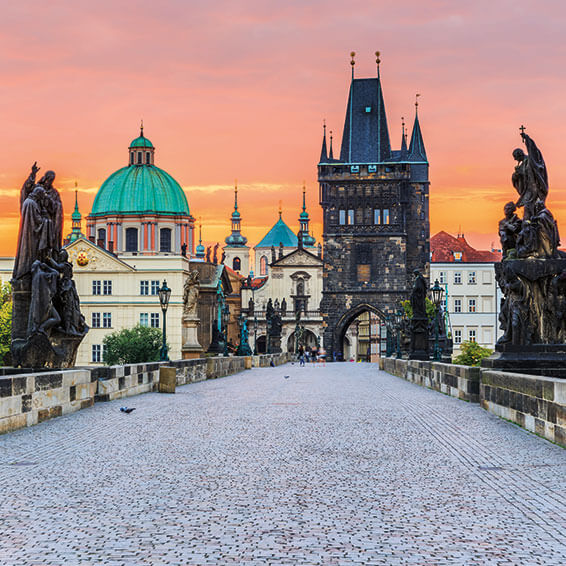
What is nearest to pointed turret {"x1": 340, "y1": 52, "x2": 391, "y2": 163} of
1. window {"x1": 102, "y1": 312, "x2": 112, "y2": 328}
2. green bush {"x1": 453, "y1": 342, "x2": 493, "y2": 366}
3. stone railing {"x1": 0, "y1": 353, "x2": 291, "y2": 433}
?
window {"x1": 102, "y1": 312, "x2": 112, "y2": 328}

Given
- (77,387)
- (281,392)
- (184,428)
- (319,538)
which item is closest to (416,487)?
(319,538)

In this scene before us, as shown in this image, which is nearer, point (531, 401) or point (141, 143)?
point (531, 401)

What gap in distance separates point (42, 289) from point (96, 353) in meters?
83.0

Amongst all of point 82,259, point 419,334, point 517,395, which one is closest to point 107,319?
point 82,259

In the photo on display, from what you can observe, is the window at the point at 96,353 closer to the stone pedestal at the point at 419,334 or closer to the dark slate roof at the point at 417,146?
the dark slate roof at the point at 417,146

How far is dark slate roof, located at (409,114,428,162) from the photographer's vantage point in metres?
102

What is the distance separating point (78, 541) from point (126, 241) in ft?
372

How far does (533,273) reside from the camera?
1552 centimetres

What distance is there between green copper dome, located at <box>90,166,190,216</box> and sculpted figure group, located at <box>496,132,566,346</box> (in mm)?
102732

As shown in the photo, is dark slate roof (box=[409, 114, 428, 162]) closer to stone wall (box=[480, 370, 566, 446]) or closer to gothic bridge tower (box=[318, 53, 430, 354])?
gothic bridge tower (box=[318, 53, 430, 354])

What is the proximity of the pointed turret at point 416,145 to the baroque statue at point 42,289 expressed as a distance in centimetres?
8879

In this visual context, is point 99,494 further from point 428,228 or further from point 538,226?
point 428,228

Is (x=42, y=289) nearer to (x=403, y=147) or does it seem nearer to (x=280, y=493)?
(x=280, y=493)

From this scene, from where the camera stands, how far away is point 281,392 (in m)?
23.0
